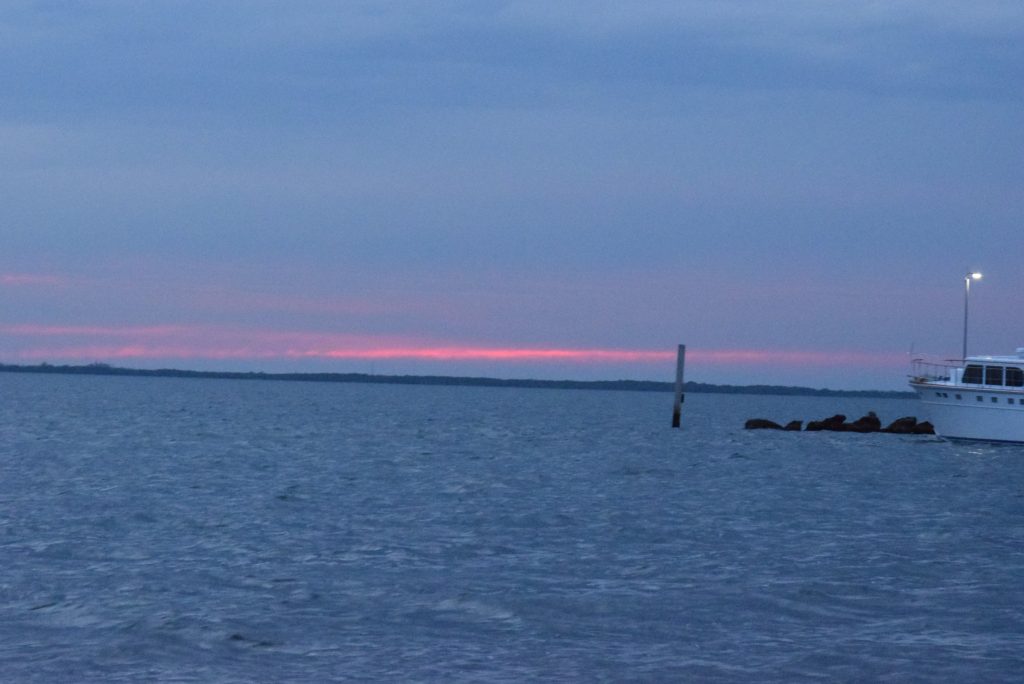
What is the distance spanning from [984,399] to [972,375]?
1.35 meters

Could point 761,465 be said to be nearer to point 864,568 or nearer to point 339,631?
point 864,568

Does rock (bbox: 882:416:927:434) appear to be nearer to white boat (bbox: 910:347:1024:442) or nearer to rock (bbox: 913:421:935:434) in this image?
rock (bbox: 913:421:935:434)

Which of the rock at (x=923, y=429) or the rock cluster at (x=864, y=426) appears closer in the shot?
the rock at (x=923, y=429)

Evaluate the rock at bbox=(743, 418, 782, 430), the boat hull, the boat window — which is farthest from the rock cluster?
the boat window

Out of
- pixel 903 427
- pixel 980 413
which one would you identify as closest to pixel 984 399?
pixel 980 413

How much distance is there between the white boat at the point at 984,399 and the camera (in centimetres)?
6156

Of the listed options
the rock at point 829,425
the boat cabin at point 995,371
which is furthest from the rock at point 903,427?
the boat cabin at point 995,371

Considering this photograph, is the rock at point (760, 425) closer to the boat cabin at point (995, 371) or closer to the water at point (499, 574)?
the boat cabin at point (995, 371)

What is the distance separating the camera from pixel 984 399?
62.3 metres

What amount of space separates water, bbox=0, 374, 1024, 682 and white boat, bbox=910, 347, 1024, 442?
14.7 meters

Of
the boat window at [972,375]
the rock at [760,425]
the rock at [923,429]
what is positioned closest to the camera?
the boat window at [972,375]

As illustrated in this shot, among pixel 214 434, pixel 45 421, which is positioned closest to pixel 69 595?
pixel 214 434

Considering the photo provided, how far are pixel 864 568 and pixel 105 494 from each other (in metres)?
20.6

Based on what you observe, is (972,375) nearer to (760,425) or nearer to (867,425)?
(867,425)
